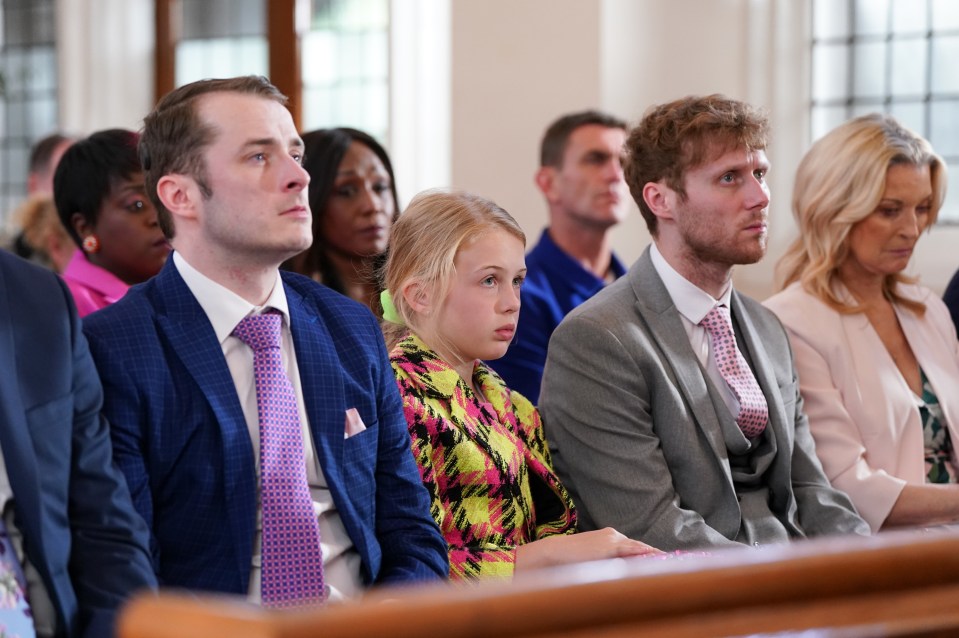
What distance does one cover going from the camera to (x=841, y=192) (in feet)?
10.7

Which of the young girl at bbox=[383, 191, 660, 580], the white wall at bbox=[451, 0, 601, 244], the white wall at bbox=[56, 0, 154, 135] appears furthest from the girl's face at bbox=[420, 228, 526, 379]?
the white wall at bbox=[56, 0, 154, 135]

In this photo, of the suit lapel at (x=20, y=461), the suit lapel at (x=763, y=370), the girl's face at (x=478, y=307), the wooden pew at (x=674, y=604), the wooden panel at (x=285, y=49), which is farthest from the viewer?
the wooden panel at (x=285, y=49)

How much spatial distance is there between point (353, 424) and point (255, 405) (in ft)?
0.56

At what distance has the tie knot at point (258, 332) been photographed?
1.99 m

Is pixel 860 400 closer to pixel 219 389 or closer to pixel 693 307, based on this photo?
pixel 693 307

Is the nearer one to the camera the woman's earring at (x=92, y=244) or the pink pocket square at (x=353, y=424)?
the pink pocket square at (x=353, y=424)

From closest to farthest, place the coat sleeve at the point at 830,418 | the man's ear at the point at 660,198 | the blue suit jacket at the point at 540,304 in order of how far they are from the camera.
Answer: the man's ear at the point at 660,198 < the coat sleeve at the point at 830,418 < the blue suit jacket at the point at 540,304

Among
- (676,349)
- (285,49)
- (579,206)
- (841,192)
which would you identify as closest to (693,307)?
(676,349)

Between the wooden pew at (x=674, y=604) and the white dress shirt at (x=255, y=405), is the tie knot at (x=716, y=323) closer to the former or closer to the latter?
the white dress shirt at (x=255, y=405)

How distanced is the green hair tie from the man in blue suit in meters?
0.33

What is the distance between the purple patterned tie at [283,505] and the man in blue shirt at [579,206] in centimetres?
213

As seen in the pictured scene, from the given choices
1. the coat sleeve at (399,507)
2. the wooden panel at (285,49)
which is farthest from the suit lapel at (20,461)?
the wooden panel at (285,49)

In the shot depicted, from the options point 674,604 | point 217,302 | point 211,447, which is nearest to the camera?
point 674,604

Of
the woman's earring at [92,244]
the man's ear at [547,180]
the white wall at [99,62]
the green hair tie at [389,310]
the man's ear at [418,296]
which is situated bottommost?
the green hair tie at [389,310]
